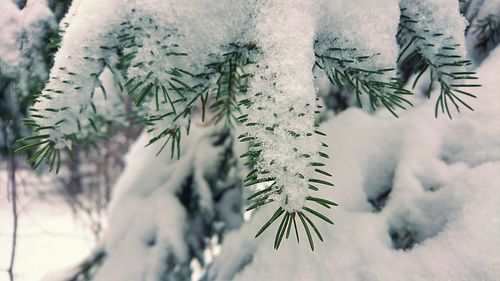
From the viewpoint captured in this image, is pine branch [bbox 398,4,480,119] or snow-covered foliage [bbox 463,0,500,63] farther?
snow-covered foliage [bbox 463,0,500,63]

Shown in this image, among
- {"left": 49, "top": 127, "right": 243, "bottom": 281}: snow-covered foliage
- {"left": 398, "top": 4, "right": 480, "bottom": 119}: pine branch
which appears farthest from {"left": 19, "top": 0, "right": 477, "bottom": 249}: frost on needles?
{"left": 49, "top": 127, "right": 243, "bottom": 281}: snow-covered foliage

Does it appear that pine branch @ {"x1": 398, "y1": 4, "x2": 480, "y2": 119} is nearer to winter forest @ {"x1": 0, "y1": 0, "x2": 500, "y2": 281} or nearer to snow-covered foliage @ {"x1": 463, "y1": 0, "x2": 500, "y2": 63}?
winter forest @ {"x1": 0, "y1": 0, "x2": 500, "y2": 281}

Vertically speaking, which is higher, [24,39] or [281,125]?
[24,39]

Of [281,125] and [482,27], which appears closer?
[281,125]

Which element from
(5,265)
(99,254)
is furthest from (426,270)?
(5,265)

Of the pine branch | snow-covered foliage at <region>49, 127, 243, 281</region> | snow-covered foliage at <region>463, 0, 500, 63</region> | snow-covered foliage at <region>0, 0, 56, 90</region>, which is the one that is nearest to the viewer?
the pine branch

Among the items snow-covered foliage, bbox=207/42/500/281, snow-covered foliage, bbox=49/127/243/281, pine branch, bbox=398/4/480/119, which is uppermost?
pine branch, bbox=398/4/480/119

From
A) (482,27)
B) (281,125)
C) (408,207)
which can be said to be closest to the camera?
(281,125)

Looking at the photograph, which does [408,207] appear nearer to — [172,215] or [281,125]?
[281,125]

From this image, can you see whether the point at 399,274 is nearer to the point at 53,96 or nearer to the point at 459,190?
the point at 459,190

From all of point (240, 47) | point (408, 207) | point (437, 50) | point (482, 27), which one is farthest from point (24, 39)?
point (482, 27)
